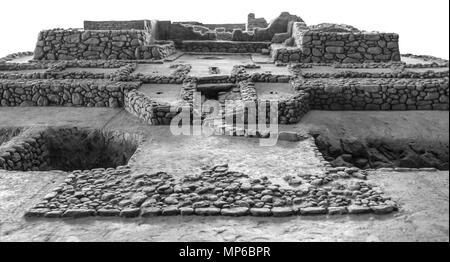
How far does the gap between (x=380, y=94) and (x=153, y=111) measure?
5078 millimetres

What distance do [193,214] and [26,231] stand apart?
1.88 metres

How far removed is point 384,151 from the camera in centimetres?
916

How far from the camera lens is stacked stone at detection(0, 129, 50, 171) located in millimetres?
8070

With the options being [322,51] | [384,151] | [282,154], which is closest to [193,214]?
[282,154]

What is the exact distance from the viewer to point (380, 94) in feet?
34.5

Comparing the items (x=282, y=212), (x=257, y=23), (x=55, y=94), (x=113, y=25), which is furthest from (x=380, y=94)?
(x=257, y=23)

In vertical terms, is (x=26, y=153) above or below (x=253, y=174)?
below

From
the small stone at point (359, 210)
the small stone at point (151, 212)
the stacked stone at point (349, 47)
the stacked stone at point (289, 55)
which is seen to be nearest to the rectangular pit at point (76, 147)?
the small stone at point (151, 212)

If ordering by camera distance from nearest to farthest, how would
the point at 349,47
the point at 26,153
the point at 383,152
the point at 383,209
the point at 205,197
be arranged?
the point at 383,209 < the point at 205,197 < the point at 26,153 < the point at 383,152 < the point at 349,47

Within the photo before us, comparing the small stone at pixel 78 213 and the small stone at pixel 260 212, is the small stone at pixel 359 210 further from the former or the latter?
the small stone at pixel 78 213

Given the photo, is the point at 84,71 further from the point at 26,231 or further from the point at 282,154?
the point at 26,231

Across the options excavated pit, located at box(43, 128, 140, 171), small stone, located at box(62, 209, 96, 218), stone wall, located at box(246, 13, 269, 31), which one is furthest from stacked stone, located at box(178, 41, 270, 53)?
small stone, located at box(62, 209, 96, 218)

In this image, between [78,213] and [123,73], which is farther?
[123,73]

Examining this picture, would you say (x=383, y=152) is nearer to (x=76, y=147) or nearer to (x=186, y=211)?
(x=186, y=211)
